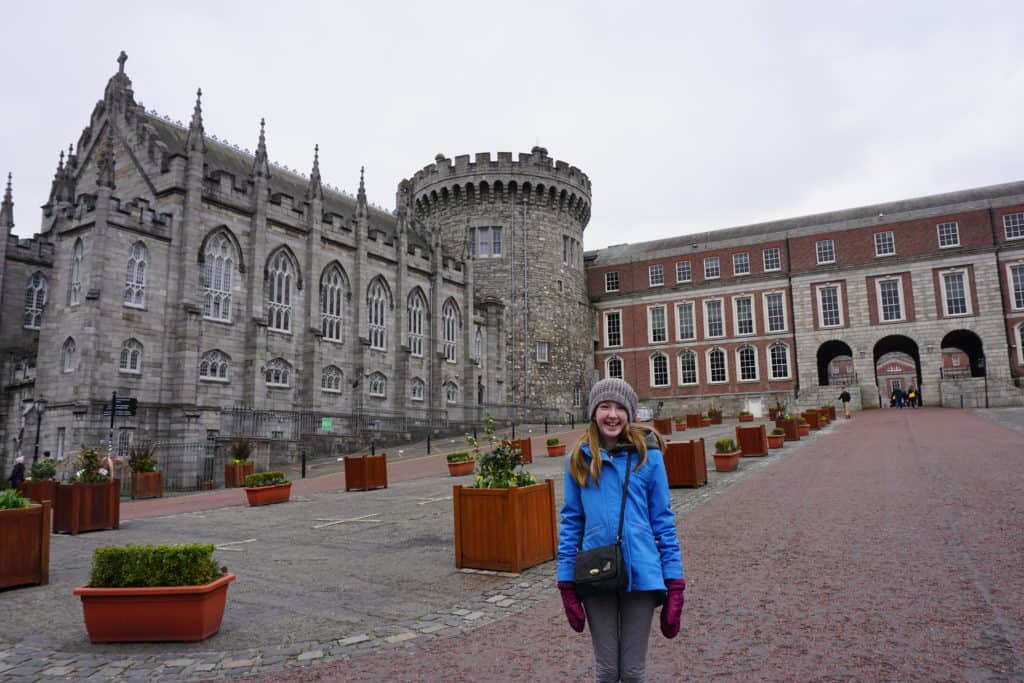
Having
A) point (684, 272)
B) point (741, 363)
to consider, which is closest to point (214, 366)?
point (684, 272)

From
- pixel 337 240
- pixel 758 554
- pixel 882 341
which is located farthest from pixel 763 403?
pixel 758 554

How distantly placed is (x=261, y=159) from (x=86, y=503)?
2246 cm

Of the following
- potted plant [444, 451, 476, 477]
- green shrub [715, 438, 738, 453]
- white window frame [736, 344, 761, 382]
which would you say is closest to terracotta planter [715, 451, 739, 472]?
green shrub [715, 438, 738, 453]

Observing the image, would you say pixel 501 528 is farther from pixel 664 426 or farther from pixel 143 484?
pixel 664 426

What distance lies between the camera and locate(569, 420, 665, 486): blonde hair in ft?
12.1

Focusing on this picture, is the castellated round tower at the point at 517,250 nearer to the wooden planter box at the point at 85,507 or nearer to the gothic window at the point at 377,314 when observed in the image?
the gothic window at the point at 377,314

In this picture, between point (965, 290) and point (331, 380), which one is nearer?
point (331, 380)

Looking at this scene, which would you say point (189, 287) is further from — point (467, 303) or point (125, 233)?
point (467, 303)

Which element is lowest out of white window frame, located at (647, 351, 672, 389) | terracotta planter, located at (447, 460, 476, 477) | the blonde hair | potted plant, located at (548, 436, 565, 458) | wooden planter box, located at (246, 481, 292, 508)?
wooden planter box, located at (246, 481, 292, 508)

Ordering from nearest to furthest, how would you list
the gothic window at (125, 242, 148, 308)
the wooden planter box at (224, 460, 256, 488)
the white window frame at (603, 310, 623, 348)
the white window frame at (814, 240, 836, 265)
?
the wooden planter box at (224, 460, 256, 488) → the gothic window at (125, 242, 148, 308) → the white window frame at (814, 240, 836, 265) → the white window frame at (603, 310, 623, 348)

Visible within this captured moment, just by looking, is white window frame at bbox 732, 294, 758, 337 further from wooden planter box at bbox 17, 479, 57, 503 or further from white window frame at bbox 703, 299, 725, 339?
wooden planter box at bbox 17, 479, 57, 503

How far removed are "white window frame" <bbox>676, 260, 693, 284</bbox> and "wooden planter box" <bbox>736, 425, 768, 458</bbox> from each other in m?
34.8

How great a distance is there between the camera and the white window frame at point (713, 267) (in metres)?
53.1

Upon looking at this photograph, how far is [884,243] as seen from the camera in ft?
156
